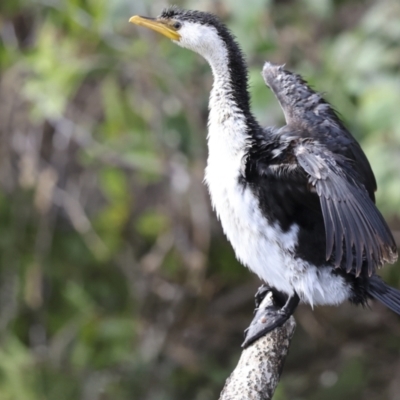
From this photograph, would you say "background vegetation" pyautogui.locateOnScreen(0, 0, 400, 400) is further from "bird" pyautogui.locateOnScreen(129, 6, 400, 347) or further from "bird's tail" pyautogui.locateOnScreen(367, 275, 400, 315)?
"bird's tail" pyautogui.locateOnScreen(367, 275, 400, 315)

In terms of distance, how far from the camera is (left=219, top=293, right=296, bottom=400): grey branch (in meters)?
1.75

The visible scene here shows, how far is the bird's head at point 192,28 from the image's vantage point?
213cm

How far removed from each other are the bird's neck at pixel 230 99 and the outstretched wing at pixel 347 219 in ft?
0.84

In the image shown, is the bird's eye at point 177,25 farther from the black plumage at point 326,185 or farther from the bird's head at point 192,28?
the black plumage at point 326,185

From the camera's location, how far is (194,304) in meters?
4.23

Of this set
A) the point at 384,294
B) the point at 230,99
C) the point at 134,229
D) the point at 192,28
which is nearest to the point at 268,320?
the point at 384,294

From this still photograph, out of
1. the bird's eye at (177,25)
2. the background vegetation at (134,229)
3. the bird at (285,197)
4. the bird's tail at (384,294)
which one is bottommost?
the background vegetation at (134,229)

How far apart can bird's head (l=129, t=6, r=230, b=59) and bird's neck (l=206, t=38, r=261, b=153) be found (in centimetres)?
2

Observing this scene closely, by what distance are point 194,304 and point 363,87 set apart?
156 cm

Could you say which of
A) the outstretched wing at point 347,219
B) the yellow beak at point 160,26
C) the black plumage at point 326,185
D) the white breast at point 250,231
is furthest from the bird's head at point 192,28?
the outstretched wing at point 347,219

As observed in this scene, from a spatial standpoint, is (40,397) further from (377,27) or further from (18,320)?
(377,27)

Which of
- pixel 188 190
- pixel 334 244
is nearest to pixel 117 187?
pixel 188 190

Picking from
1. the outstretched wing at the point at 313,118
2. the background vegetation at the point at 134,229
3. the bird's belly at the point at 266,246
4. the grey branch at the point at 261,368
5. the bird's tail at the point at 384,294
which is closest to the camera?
the grey branch at the point at 261,368

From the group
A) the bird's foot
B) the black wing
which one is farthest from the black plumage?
the bird's foot
